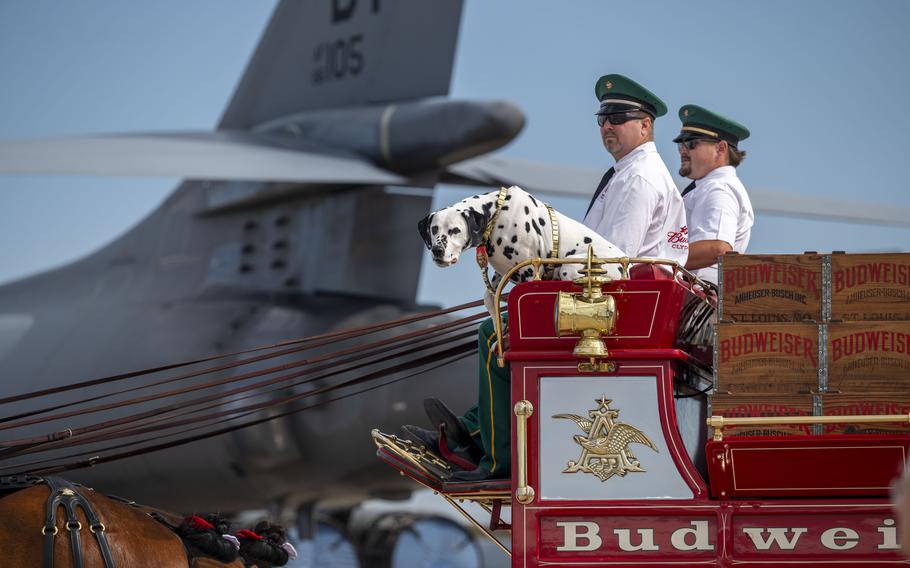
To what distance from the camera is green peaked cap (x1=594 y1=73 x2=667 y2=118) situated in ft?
19.7

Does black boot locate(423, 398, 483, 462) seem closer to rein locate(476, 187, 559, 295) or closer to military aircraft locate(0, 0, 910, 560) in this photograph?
rein locate(476, 187, 559, 295)

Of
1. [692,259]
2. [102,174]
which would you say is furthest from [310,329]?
[692,259]

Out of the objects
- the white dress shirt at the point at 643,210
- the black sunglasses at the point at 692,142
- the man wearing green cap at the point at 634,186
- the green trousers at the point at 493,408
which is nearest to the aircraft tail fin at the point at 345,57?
the black sunglasses at the point at 692,142

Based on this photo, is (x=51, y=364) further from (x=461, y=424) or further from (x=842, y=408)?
(x=842, y=408)

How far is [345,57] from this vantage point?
20266 millimetres

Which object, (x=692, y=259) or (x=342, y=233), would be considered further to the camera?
(x=342, y=233)

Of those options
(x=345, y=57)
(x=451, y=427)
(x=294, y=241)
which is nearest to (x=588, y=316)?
(x=451, y=427)

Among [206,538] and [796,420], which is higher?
[796,420]

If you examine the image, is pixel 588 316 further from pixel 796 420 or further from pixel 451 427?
pixel 451 427

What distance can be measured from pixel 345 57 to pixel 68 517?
51.1 feet

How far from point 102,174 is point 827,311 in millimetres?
11816

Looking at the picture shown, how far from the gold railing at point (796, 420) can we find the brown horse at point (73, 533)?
2.54 meters

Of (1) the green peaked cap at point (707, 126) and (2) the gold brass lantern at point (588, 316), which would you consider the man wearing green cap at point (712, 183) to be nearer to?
(1) the green peaked cap at point (707, 126)

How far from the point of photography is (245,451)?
1792 cm
